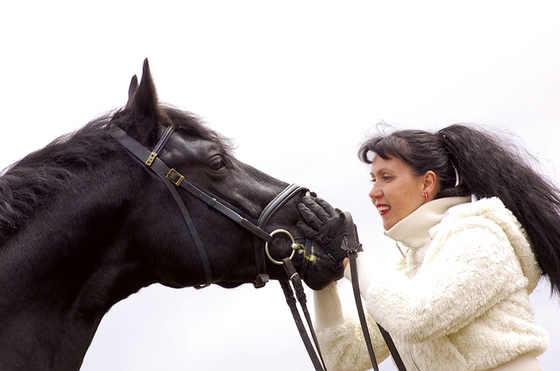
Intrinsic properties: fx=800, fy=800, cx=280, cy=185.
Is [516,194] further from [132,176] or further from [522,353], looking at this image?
[132,176]

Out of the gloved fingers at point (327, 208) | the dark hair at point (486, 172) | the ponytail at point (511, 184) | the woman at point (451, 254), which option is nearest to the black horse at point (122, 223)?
the gloved fingers at point (327, 208)

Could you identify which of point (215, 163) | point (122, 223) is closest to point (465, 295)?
point (215, 163)

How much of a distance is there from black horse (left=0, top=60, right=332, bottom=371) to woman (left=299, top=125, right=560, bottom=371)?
1.13ft

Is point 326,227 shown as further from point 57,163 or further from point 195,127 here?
point 57,163

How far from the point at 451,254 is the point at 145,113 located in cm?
175

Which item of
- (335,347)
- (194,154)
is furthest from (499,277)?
(194,154)

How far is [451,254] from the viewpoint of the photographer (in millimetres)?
3959

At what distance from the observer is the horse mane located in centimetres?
382

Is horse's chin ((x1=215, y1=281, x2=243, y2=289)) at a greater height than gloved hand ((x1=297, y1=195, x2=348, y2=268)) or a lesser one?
lesser

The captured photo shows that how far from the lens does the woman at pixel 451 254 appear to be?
3850 mm

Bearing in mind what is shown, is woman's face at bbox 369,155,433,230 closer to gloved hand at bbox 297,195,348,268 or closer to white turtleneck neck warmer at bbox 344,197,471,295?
white turtleneck neck warmer at bbox 344,197,471,295

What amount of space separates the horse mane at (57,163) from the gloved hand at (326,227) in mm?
543

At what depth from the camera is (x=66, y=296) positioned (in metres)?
3.88

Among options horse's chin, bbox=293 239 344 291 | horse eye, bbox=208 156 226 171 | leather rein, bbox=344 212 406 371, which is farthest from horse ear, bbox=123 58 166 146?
leather rein, bbox=344 212 406 371
